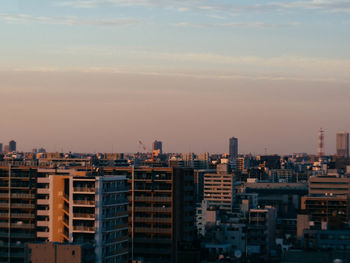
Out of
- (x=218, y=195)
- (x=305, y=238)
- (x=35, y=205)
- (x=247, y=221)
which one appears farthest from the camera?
(x=218, y=195)

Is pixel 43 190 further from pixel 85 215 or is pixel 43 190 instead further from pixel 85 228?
pixel 85 228

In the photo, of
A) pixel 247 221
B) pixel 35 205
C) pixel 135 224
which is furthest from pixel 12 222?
pixel 247 221

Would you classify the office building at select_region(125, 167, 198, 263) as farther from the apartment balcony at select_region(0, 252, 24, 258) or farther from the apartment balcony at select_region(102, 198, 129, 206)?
the apartment balcony at select_region(102, 198, 129, 206)

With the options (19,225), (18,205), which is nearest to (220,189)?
(18,205)

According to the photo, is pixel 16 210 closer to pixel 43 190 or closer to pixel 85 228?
pixel 43 190

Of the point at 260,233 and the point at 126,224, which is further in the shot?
the point at 260,233

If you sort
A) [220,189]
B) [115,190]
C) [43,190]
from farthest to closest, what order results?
[220,189], [43,190], [115,190]

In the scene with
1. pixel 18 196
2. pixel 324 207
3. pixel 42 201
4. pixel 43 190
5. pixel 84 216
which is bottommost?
pixel 324 207

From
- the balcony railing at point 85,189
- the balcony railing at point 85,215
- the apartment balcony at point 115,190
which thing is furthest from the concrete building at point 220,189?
the balcony railing at point 85,215

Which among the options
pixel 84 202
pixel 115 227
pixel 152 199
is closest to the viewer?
pixel 84 202

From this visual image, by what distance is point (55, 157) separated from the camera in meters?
198

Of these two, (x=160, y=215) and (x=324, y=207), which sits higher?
(x=160, y=215)

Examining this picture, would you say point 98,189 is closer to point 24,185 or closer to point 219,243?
point 24,185

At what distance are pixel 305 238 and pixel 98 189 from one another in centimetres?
3420
